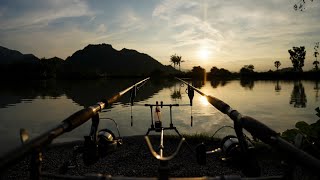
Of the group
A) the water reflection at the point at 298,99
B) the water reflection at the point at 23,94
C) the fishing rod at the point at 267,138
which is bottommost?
the water reflection at the point at 298,99

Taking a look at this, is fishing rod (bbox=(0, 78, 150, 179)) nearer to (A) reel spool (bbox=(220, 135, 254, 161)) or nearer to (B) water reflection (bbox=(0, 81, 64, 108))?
(A) reel spool (bbox=(220, 135, 254, 161))

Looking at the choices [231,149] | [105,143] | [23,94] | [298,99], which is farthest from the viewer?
[23,94]

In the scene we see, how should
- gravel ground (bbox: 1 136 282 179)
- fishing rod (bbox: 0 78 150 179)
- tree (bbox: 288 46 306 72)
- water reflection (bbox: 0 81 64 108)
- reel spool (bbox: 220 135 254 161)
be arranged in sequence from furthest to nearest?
tree (bbox: 288 46 306 72), water reflection (bbox: 0 81 64 108), gravel ground (bbox: 1 136 282 179), reel spool (bbox: 220 135 254 161), fishing rod (bbox: 0 78 150 179)

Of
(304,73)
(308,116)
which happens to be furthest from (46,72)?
(308,116)

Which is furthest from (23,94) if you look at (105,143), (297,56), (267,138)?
(297,56)

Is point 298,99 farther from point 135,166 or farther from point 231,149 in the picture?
point 231,149

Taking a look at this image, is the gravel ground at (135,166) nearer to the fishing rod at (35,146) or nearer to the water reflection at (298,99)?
the fishing rod at (35,146)

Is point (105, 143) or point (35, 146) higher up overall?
point (35, 146)

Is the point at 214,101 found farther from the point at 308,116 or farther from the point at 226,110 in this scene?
the point at 308,116

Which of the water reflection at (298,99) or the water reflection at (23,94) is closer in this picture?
the water reflection at (298,99)

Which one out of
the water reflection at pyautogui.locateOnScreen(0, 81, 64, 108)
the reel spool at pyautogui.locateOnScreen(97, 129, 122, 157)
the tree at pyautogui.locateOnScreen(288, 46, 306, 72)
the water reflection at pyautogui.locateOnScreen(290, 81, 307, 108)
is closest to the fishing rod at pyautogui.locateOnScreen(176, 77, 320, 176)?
the reel spool at pyautogui.locateOnScreen(97, 129, 122, 157)

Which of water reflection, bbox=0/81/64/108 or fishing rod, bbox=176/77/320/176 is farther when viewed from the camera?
water reflection, bbox=0/81/64/108

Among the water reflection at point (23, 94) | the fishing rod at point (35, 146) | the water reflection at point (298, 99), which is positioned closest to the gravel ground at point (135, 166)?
the fishing rod at point (35, 146)

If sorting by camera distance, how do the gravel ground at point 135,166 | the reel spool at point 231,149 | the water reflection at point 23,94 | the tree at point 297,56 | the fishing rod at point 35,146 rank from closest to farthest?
the fishing rod at point 35,146 < the reel spool at point 231,149 < the gravel ground at point 135,166 < the water reflection at point 23,94 < the tree at point 297,56
